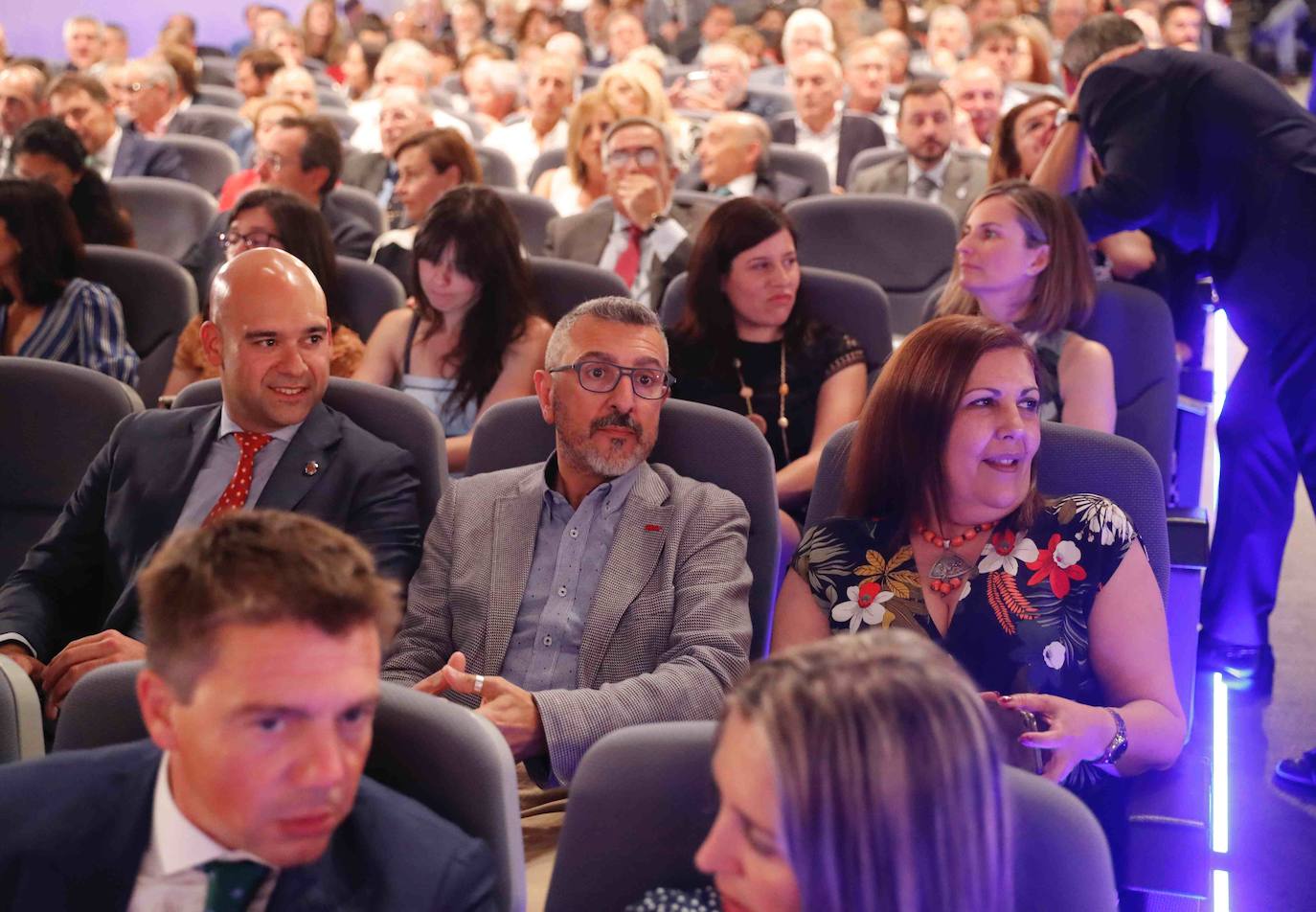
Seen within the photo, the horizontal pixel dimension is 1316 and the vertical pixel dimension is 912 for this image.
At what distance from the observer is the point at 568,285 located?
3.36m

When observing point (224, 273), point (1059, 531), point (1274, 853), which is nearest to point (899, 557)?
point (1059, 531)

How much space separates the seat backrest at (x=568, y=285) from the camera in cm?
335

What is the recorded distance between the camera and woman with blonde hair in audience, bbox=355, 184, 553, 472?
309 centimetres

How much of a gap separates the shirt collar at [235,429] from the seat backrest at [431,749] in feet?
2.75

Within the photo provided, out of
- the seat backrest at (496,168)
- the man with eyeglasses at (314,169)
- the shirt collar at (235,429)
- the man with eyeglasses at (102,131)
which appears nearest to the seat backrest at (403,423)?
the shirt collar at (235,429)

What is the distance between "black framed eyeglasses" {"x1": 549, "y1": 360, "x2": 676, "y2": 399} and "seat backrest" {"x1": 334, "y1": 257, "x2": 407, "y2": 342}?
133 cm

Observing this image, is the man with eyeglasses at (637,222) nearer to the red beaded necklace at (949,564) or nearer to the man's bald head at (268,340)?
the man's bald head at (268,340)

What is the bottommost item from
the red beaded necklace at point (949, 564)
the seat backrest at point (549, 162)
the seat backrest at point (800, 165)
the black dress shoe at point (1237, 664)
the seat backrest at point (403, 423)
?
the black dress shoe at point (1237, 664)

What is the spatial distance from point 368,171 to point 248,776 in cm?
488

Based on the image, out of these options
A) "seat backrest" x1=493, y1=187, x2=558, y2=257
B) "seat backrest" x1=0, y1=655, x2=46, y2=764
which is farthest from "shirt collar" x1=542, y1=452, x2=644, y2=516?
"seat backrest" x1=493, y1=187, x2=558, y2=257

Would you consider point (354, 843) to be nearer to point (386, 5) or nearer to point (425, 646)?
point (425, 646)

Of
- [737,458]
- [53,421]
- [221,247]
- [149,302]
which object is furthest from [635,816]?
[221,247]

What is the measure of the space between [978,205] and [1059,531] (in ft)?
3.89

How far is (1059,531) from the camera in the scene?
191 centimetres
